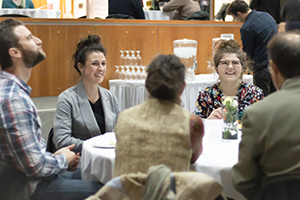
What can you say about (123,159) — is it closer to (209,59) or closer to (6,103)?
(6,103)

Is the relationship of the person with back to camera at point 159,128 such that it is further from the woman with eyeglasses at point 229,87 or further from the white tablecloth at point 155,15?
the white tablecloth at point 155,15

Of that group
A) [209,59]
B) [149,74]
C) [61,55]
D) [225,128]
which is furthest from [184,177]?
[209,59]

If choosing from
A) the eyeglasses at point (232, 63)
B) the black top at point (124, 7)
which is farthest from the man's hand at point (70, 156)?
the black top at point (124, 7)

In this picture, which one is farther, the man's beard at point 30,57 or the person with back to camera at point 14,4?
the person with back to camera at point 14,4

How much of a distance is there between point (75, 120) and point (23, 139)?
0.80m

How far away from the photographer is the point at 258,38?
14.6 feet

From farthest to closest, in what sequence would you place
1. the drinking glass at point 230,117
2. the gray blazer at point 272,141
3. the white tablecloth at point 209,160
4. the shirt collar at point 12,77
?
1. the drinking glass at point 230,117
2. the shirt collar at point 12,77
3. the white tablecloth at point 209,160
4. the gray blazer at point 272,141

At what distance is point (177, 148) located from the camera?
4.31ft

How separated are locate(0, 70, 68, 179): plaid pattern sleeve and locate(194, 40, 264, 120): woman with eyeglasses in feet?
4.50

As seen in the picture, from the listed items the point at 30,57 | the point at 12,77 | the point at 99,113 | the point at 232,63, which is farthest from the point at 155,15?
the point at 12,77

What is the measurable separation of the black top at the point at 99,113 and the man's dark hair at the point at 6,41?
0.84 m

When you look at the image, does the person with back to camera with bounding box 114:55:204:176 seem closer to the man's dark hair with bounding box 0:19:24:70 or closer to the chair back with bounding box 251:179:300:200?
the chair back with bounding box 251:179:300:200

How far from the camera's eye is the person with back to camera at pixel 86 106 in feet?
7.50

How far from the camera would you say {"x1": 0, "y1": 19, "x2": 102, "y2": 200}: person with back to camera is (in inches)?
60.9
